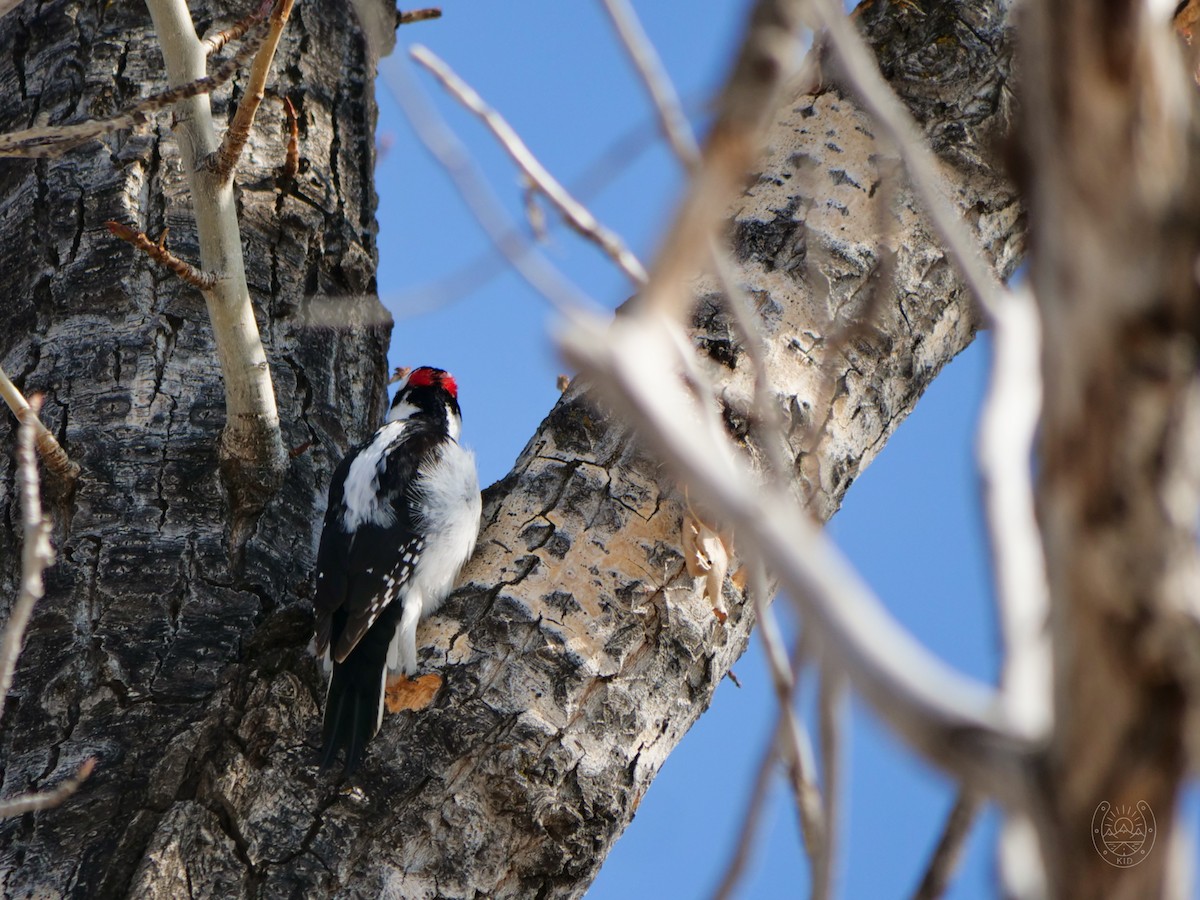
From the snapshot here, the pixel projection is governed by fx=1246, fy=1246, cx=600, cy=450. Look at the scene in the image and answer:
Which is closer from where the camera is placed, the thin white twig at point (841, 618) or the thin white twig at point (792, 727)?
the thin white twig at point (841, 618)

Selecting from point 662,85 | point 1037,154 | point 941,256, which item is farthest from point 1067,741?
point 941,256

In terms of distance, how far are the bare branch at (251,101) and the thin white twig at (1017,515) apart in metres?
1.58

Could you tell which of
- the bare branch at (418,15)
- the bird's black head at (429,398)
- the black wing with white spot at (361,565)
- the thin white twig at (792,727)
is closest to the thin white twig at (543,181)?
the thin white twig at (792,727)

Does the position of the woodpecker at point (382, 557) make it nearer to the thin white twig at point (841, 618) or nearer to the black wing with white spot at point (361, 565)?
the black wing with white spot at point (361, 565)

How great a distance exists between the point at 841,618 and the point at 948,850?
477mm

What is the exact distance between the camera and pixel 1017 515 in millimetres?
→ 721

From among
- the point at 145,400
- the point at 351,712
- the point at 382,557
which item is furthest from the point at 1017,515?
the point at 382,557

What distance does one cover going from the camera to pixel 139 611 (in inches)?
95.8

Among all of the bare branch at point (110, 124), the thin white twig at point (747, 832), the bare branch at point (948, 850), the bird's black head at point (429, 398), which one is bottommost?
the bare branch at point (948, 850)

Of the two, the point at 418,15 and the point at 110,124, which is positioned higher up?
the point at 418,15

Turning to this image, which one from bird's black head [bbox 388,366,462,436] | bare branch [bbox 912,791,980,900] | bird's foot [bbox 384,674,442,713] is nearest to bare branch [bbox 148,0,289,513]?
bird's foot [bbox 384,674,442,713]

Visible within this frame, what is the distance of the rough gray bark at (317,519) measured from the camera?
202cm

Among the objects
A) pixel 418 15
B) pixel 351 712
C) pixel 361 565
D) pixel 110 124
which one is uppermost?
pixel 418 15

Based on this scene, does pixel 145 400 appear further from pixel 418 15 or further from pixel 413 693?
pixel 418 15
